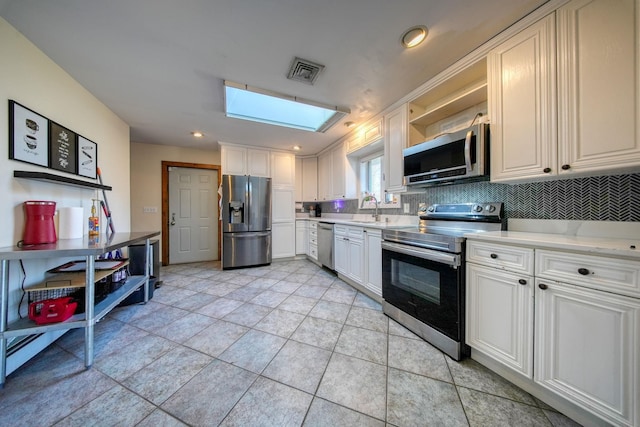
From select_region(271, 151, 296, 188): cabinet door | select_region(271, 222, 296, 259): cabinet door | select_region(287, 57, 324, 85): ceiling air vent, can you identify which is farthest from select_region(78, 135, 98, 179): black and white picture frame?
select_region(271, 222, 296, 259): cabinet door

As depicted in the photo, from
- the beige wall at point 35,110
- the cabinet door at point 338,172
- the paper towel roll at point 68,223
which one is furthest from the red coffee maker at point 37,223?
the cabinet door at point 338,172

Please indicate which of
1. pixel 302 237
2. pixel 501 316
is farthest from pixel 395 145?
pixel 302 237

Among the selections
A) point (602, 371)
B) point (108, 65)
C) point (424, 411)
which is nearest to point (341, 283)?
point (424, 411)

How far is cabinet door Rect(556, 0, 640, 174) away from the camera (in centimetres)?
107

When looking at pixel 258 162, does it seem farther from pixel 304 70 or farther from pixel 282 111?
pixel 304 70

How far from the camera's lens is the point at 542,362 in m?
1.13

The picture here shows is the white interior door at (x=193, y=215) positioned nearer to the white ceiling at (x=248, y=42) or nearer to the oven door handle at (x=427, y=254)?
the white ceiling at (x=248, y=42)

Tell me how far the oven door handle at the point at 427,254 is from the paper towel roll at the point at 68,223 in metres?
2.80

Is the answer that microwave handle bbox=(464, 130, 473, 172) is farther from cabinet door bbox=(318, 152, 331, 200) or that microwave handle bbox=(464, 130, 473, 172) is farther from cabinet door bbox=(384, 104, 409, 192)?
cabinet door bbox=(318, 152, 331, 200)

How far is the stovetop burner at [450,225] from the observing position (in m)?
1.56

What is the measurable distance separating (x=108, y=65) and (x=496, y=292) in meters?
3.51

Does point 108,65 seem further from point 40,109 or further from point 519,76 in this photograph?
point 519,76

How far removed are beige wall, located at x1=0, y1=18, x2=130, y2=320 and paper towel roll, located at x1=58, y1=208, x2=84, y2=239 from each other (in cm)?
18

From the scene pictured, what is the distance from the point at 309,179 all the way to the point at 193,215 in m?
2.56
